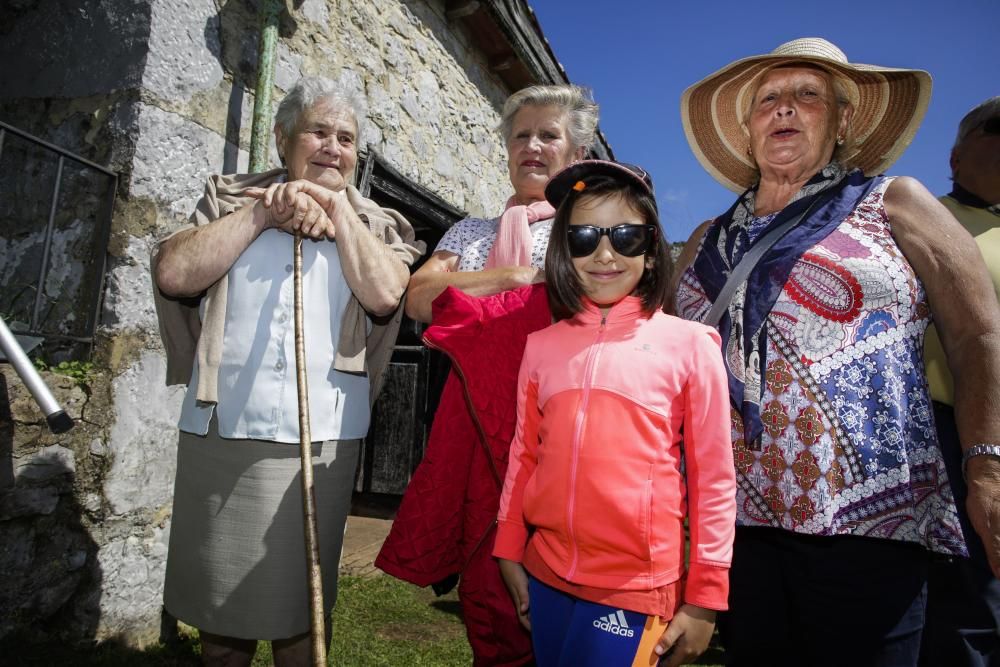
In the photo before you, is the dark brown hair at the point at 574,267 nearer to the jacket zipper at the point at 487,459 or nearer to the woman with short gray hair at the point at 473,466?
the woman with short gray hair at the point at 473,466

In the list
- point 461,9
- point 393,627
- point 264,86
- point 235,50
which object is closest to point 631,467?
point 393,627

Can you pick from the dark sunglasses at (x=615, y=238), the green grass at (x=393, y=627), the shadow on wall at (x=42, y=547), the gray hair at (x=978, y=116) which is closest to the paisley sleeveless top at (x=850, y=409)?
the dark sunglasses at (x=615, y=238)

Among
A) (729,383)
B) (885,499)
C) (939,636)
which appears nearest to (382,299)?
(729,383)

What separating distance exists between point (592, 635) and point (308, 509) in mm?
654

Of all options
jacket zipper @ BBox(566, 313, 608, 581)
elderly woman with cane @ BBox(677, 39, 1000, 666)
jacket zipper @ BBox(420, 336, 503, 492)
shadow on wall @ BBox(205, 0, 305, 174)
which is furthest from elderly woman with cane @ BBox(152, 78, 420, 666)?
shadow on wall @ BBox(205, 0, 305, 174)

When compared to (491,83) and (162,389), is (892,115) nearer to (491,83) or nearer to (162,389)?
(162,389)

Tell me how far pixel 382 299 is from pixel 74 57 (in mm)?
2049

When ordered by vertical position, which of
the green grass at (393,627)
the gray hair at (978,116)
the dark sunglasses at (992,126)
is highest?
the gray hair at (978,116)

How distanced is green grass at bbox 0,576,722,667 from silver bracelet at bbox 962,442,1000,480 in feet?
7.26

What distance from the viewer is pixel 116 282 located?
2.41 m

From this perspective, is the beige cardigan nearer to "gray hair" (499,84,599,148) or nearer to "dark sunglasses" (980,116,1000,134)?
"gray hair" (499,84,599,148)

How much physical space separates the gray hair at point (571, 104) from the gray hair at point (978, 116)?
124 cm

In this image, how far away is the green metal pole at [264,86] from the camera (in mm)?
2863

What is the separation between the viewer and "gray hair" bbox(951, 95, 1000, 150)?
200cm
